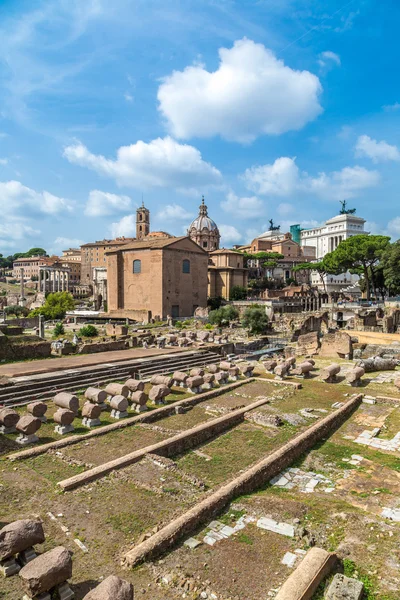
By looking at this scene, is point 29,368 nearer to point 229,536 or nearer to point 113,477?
point 113,477

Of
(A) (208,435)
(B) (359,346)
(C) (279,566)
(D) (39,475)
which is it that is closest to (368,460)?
(A) (208,435)

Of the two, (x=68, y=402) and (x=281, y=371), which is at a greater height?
(x=68, y=402)

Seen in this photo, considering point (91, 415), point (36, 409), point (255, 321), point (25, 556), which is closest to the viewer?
point (25, 556)

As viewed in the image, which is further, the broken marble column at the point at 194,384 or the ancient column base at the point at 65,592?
the broken marble column at the point at 194,384

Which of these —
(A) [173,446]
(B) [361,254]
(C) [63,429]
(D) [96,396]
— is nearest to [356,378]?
(A) [173,446]

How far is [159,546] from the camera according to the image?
524 centimetres

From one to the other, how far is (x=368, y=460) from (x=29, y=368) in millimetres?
13408

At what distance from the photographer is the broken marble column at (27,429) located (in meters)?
9.16

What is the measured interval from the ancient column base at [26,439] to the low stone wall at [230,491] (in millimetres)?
4988

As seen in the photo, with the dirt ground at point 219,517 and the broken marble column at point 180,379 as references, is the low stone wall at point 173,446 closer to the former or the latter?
the dirt ground at point 219,517

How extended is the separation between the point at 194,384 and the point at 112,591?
10637 millimetres

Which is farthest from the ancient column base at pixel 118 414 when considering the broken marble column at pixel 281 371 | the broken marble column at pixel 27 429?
the broken marble column at pixel 281 371

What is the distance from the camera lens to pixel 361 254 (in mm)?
50562

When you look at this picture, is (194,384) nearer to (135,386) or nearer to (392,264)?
(135,386)
